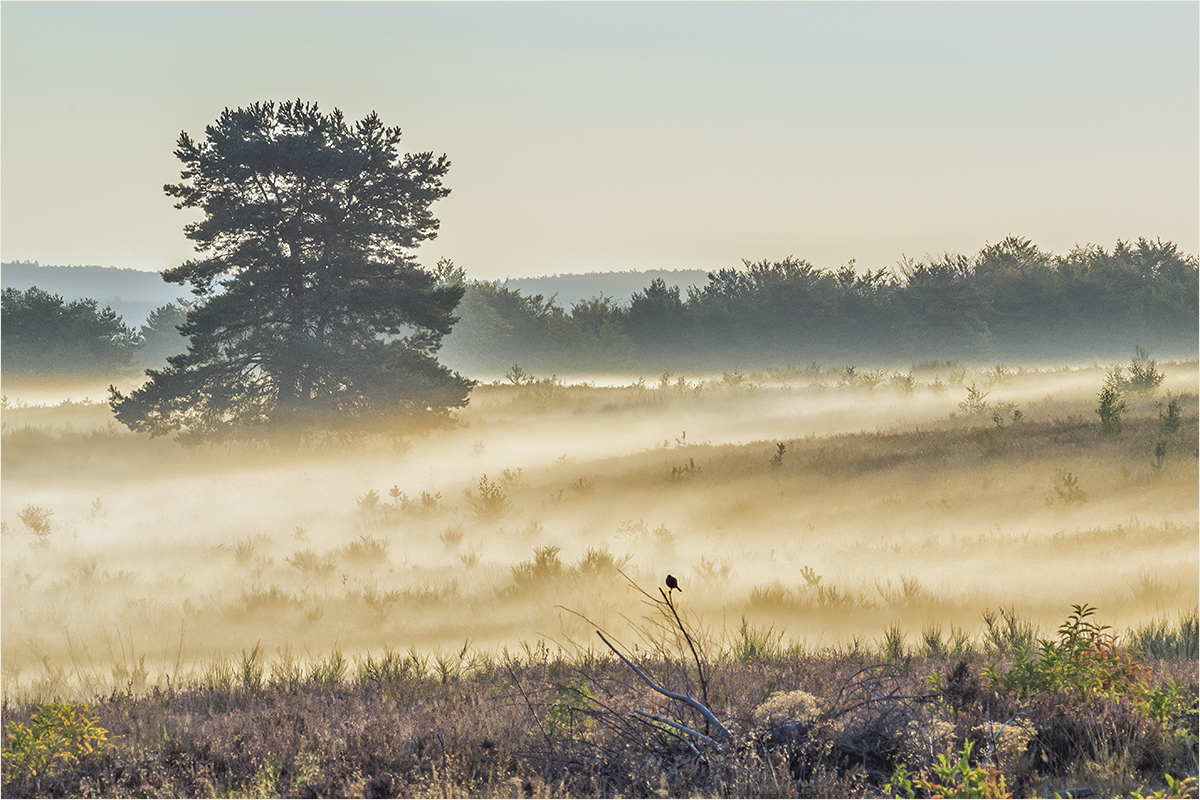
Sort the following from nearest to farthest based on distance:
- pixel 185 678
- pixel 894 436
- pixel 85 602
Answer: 1. pixel 185 678
2. pixel 85 602
3. pixel 894 436

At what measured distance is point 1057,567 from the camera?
10.1 metres

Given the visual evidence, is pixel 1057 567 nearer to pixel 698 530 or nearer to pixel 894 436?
pixel 698 530

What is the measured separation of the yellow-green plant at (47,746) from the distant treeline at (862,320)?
39.8 meters

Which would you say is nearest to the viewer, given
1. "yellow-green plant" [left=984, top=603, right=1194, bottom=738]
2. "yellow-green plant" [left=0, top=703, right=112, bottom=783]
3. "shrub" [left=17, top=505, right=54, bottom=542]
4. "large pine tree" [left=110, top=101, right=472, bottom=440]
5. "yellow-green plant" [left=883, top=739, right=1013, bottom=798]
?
"yellow-green plant" [left=883, top=739, right=1013, bottom=798]

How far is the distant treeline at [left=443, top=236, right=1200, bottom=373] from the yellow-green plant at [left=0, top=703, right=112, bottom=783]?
40073 mm

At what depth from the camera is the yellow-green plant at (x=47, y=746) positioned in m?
5.25

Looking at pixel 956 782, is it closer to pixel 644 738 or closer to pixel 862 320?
pixel 644 738

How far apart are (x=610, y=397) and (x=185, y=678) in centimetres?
2526

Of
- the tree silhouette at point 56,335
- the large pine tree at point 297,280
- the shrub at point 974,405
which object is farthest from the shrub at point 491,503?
the tree silhouette at point 56,335

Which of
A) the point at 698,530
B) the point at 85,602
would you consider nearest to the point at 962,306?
the point at 698,530

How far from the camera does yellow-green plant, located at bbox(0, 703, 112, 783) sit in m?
5.25

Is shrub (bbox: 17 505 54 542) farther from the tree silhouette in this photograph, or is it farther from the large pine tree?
the tree silhouette

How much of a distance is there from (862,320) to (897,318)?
170 cm

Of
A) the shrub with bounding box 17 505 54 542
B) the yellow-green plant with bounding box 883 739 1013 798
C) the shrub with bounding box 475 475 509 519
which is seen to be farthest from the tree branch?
the shrub with bounding box 17 505 54 542
